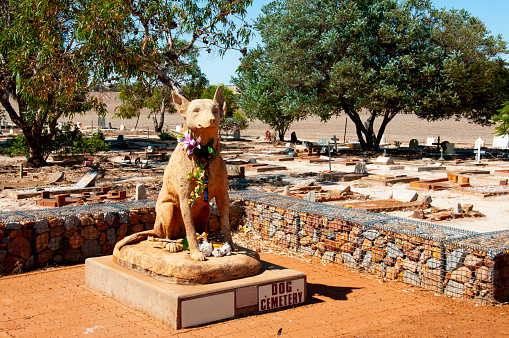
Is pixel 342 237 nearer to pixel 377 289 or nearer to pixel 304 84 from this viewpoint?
pixel 377 289

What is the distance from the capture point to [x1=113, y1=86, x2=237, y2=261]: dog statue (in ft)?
20.2

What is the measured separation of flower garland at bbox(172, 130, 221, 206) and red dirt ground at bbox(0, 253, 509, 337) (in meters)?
1.57

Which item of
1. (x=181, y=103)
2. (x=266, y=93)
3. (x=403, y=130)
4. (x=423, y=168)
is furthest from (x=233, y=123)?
(x=181, y=103)

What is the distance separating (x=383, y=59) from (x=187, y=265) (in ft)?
87.5

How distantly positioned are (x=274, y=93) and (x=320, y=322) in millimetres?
27071

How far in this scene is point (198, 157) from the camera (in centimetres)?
624

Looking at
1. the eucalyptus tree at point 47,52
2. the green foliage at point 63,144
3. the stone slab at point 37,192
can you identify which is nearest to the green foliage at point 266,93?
the green foliage at point 63,144

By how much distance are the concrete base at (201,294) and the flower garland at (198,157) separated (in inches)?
43.8

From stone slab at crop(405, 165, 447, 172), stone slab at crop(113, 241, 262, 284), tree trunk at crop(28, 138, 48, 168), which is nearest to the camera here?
stone slab at crop(113, 241, 262, 284)

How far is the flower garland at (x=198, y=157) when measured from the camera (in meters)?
6.18

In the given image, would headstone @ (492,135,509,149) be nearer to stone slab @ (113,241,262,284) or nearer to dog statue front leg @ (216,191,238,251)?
dog statue front leg @ (216,191,238,251)

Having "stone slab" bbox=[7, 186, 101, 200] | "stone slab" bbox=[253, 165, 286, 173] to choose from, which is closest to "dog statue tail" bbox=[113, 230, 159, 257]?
"stone slab" bbox=[7, 186, 101, 200]

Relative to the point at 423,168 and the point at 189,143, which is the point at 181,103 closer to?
the point at 189,143

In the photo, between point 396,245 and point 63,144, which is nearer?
point 396,245
